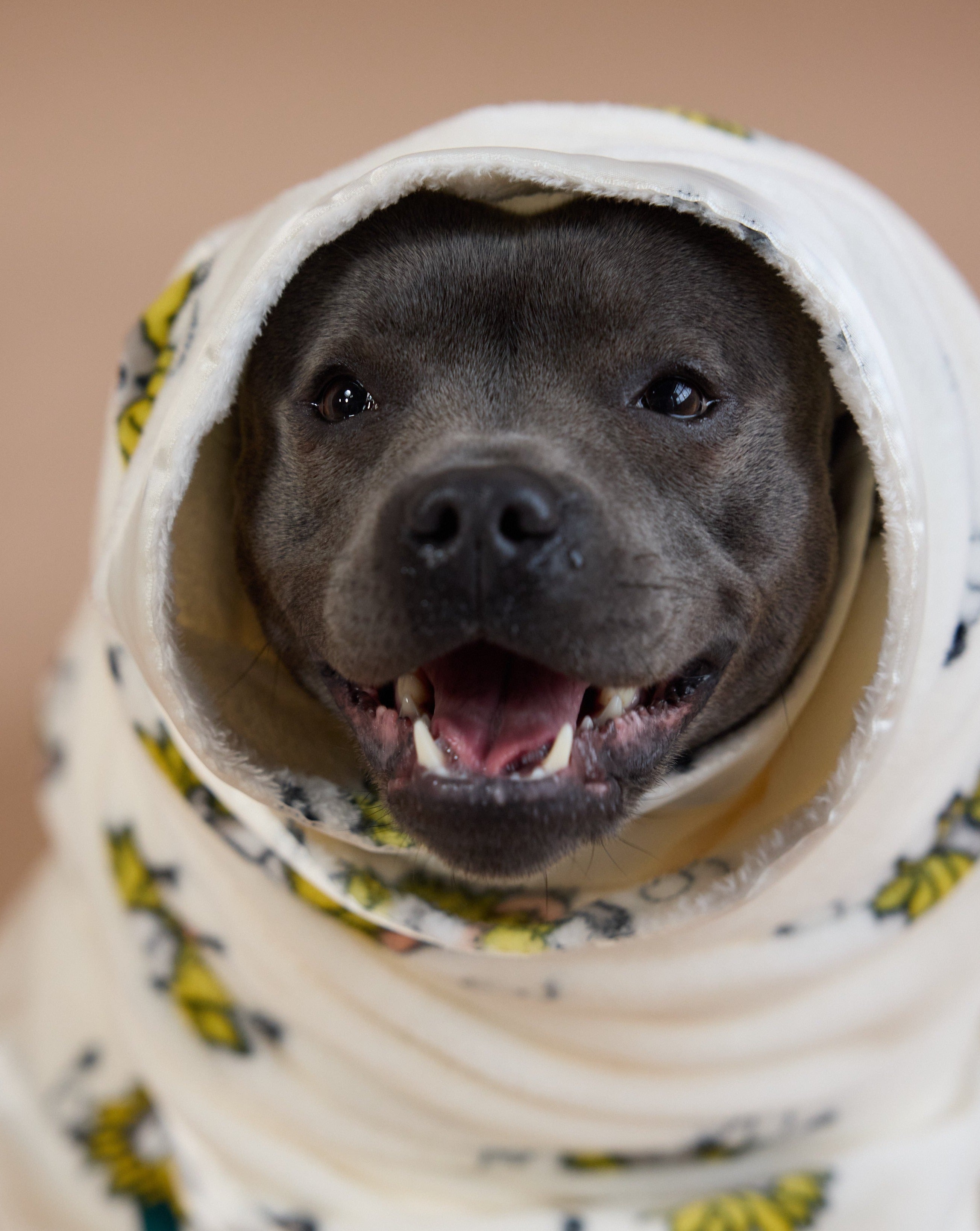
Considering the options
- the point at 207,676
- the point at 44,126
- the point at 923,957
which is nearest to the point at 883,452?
the point at 923,957

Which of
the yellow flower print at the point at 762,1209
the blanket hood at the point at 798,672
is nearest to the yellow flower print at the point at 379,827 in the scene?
the blanket hood at the point at 798,672

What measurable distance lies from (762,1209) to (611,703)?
706 mm

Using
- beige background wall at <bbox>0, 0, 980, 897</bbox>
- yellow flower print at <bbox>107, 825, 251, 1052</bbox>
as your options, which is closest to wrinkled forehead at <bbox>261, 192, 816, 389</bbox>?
yellow flower print at <bbox>107, 825, 251, 1052</bbox>

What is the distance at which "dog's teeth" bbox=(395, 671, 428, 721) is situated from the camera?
3.72 ft

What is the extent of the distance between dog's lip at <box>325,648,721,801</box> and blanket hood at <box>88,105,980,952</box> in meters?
0.13

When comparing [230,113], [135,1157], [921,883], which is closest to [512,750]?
[921,883]

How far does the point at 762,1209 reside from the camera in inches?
53.8

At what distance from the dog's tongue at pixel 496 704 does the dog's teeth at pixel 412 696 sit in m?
0.01

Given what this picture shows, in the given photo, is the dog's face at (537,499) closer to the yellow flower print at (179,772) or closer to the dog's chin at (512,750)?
the dog's chin at (512,750)

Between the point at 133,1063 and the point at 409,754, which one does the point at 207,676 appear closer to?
the point at 409,754

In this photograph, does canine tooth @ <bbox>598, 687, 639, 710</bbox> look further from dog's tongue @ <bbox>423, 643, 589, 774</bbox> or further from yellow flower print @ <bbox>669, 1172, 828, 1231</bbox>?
yellow flower print @ <bbox>669, 1172, 828, 1231</bbox>

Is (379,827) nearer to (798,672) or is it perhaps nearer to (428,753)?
(428,753)

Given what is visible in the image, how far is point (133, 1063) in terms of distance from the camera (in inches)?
63.0

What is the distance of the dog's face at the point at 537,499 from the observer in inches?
40.0
